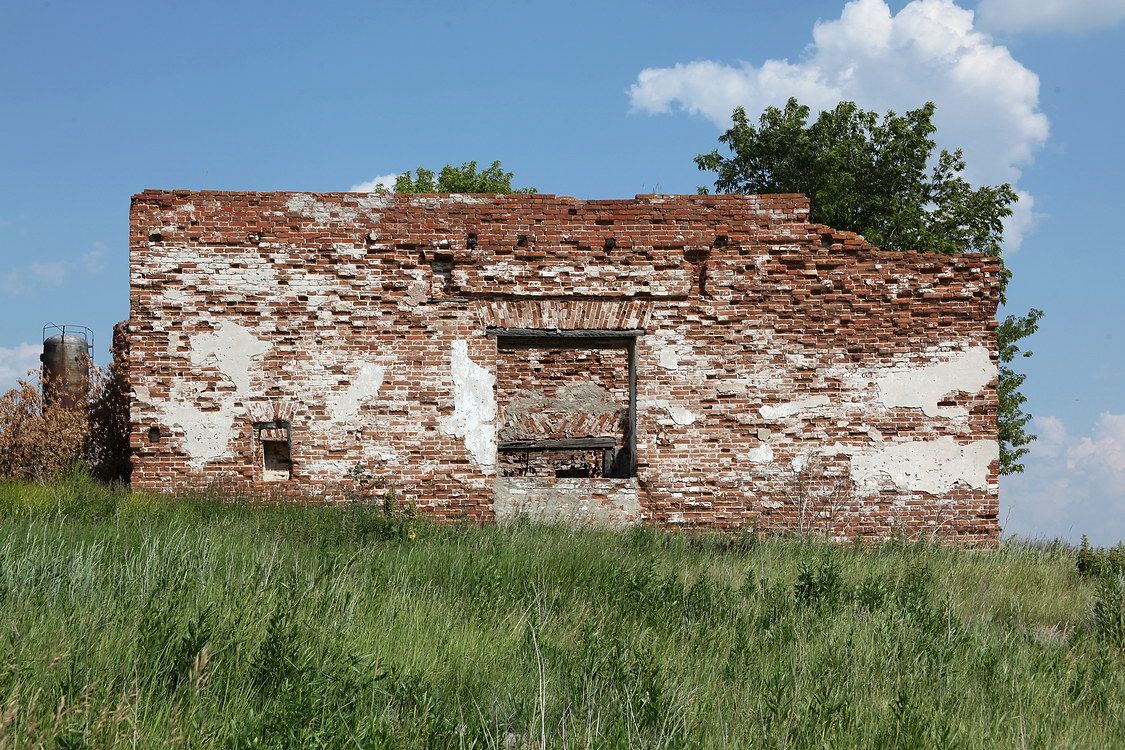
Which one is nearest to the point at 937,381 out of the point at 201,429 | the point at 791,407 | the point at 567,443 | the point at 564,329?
the point at 791,407

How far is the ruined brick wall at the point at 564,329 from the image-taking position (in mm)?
10953

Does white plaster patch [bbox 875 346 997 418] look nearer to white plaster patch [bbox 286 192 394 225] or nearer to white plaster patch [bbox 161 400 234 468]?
white plaster patch [bbox 286 192 394 225]

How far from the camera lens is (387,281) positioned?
11016 millimetres

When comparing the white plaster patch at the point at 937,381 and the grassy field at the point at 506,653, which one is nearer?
the grassy field at the point at 506,653

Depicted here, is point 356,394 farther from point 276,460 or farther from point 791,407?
point 791,407

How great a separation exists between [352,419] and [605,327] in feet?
9.83

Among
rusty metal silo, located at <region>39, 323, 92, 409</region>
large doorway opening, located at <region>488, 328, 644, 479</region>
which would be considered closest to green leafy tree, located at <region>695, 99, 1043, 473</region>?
large doorway opening, located at <region>488, 328, 644, 479</region>

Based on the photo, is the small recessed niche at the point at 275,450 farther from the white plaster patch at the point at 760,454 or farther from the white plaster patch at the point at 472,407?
the white plaster patch at the point at 760,454

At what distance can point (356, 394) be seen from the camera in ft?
36.0

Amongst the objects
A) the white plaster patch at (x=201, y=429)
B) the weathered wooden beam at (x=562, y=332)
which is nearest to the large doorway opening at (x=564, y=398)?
the weathered wooden beam at (x=562, y=332)

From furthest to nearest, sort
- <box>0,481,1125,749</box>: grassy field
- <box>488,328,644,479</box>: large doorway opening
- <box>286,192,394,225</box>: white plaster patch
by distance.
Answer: <box>488,328,644,479</box>: large doorway opening, <box>286,192,394,225</box>: white plaster patch, <box>0,481,1125,749</box>: grassy field

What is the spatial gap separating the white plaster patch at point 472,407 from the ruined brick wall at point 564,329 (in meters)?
0.02

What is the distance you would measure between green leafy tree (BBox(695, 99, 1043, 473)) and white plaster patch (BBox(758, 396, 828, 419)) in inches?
414

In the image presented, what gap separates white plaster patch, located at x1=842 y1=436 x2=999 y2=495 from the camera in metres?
11.3
